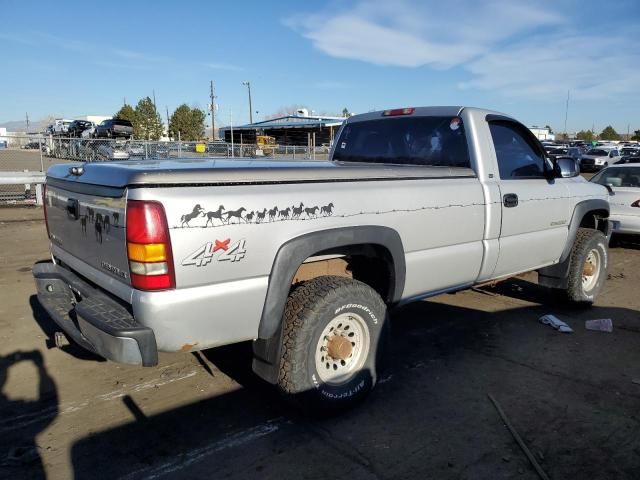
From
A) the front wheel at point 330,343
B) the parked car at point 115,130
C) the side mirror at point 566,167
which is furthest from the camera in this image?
the parked car at point 115,130

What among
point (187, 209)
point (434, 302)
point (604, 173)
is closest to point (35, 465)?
point (187, 209)

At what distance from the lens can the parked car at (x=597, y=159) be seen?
3244 centimetres

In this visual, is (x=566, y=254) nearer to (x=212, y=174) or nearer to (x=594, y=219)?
(x=594, y=219)

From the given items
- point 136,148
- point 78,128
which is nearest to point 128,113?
point 78,128

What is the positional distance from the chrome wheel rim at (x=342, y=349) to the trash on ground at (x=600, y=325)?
113 inches

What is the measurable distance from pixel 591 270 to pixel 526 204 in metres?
1.96

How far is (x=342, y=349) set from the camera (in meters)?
3.41

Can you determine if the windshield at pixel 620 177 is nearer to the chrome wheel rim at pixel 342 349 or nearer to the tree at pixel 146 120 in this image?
the chrome wheel rim at pixel 342 349

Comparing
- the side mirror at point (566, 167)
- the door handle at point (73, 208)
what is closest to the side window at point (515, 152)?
the side mirror at point (566, 167)

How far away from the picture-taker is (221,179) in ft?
9.05

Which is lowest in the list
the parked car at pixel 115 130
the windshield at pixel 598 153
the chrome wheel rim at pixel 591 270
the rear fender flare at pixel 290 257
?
the chrome wheel rim at pixel 591 270

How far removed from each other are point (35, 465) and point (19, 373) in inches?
54.4

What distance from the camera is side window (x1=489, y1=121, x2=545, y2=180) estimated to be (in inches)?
178

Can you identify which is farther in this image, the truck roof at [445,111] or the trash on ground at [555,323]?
the trash on ground at [555,323]
